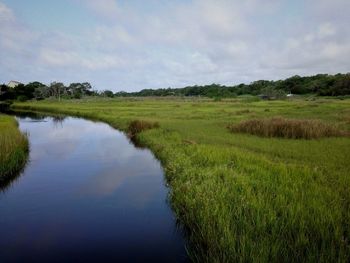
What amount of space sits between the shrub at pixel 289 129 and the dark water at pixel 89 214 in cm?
843

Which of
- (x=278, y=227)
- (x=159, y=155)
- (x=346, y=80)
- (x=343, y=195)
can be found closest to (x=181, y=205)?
(x=278, y=227)

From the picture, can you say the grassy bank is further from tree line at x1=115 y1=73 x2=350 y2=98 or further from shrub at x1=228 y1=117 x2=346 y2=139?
tree line at x1=115 y1=73 x2=350 y2=98

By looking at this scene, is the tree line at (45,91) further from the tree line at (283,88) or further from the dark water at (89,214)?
the dark water at (89,214)

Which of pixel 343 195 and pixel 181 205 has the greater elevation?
pixel 343 195

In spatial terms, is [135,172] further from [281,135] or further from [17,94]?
[17,94]

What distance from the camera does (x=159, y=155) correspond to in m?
19.9

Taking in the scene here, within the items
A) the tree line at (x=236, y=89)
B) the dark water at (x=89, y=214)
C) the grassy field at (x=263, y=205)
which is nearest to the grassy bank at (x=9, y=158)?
the dark water at (x=89, y=214)

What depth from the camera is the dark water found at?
29.0ft

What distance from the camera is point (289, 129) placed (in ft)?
72.0

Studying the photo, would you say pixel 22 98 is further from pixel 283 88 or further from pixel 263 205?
pixel 263 205

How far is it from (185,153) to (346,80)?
97.4 metres

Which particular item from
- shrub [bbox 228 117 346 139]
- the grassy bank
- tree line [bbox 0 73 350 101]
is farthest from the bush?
shrub [bbox 228 117 346 139]

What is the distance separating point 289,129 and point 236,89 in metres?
136

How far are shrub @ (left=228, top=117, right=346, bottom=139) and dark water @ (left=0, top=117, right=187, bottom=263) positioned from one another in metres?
8.43
